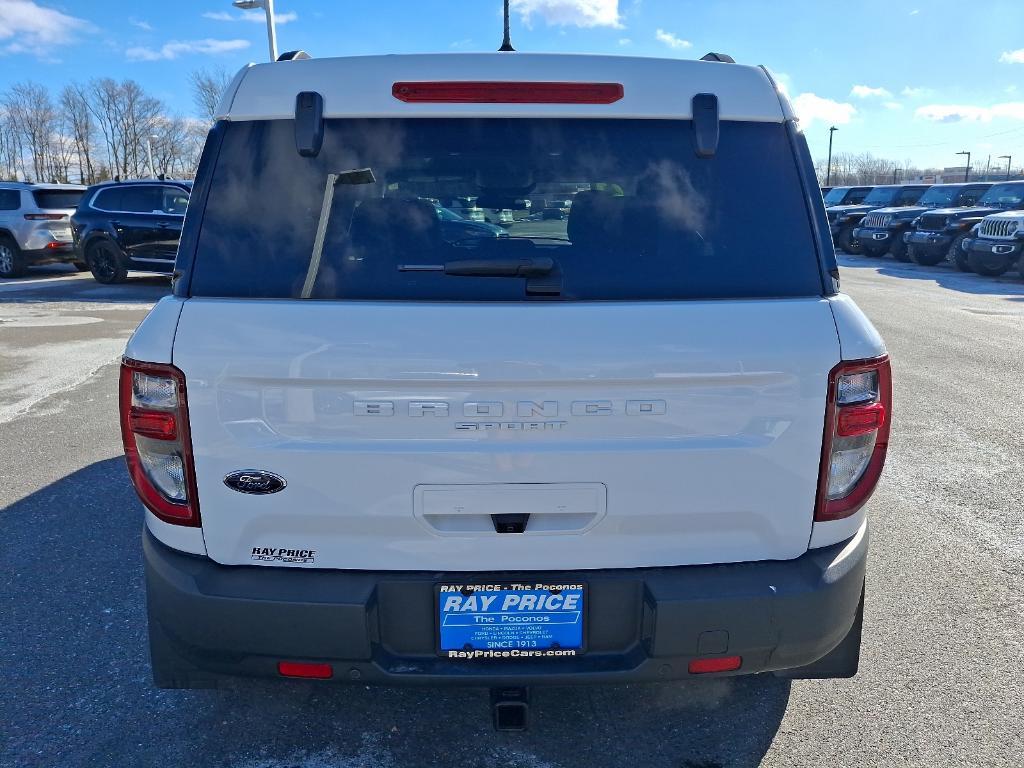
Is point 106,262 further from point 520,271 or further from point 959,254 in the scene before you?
point 959,254

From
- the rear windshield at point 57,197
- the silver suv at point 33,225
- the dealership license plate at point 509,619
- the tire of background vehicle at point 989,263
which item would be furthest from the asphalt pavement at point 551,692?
the tire of background vehicle at point 989,263

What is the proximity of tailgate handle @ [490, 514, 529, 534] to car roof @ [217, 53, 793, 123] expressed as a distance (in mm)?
1123

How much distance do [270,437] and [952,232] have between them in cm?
2106

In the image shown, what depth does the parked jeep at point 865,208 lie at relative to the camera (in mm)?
24578

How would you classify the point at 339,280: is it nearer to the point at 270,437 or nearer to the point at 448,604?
the point at 270,437

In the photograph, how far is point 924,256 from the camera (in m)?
20.2

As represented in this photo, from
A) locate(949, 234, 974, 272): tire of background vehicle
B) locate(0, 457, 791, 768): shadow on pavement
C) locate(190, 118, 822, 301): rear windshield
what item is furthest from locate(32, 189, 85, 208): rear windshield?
locate(949, 234, 974, 272): tire of background vehicle

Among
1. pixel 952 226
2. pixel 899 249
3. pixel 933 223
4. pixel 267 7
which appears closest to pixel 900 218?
pixel 899 249

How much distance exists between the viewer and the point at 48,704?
9.13 feet

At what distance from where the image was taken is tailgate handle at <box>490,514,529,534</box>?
6.81 ft

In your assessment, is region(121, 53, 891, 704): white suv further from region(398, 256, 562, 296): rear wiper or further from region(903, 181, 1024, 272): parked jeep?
region(903, 181, 1024, 272): parked jeep

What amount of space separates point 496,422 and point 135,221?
14.6m

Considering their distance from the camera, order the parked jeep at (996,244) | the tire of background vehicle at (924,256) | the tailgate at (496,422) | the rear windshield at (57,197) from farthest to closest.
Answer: the tire of background vehicle at (924,256), the parked jeep at (996,244), the rear windshield at (57,197), the tailgate at (496,422)

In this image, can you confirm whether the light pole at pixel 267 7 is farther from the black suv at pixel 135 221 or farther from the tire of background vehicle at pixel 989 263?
the tire of background vehicle at pixel 989 263
